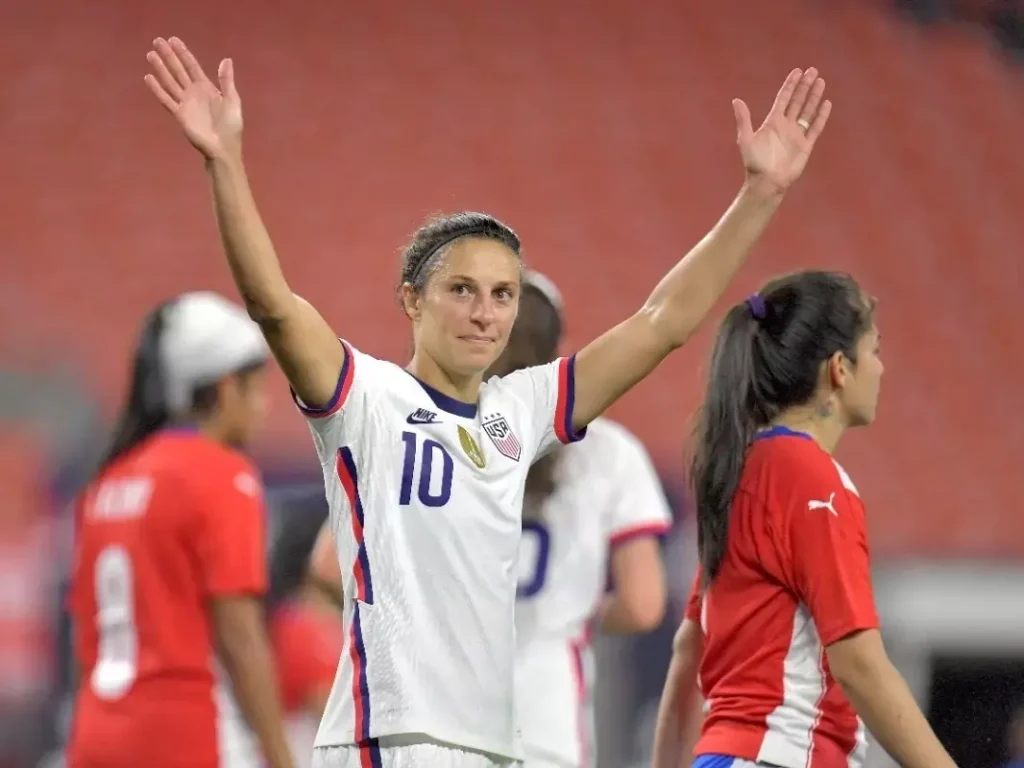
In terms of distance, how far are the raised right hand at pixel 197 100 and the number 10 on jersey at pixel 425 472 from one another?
0.52 meters

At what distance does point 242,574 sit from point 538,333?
81 cm

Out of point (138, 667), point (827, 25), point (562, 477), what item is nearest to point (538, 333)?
point (562, 477)

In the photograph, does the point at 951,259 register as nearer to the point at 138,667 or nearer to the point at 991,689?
the point at 991,689

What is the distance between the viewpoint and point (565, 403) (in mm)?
2631

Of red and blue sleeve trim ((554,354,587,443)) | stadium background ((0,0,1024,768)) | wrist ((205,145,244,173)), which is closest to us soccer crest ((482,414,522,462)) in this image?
red and blue sleeve trim ((554,354,587,443))

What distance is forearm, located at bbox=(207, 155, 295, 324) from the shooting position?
2.29 m

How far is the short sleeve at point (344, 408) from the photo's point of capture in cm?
239

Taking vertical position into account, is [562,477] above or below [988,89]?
below

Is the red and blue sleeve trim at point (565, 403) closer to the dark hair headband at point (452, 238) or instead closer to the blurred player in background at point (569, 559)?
the dark hair headband at point (452, 238)

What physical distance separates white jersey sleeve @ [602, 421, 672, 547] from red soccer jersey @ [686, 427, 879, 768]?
0.62 m

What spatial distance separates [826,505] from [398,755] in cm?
82

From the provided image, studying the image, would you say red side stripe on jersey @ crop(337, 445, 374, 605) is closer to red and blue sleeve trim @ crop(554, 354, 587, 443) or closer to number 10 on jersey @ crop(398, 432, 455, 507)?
number 10 on jersey @ crop(398, 432, 455, 507)

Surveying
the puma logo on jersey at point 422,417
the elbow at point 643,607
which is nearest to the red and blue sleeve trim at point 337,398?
the puma logo on jersey at point 422,417

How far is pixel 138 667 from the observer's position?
3.39 m
